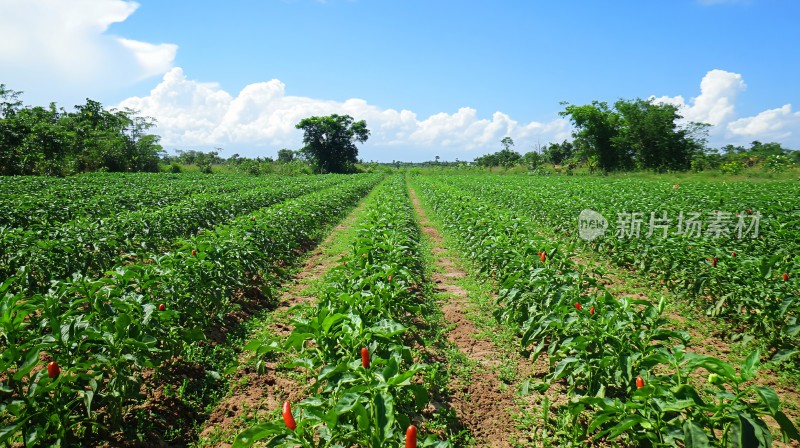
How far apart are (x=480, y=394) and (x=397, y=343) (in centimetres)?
104

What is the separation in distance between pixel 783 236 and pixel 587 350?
19.4 feet

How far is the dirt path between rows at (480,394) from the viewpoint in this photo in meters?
3.08

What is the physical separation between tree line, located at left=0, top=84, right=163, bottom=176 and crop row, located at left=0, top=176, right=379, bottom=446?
102 ft

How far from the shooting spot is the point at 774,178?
81.4ft

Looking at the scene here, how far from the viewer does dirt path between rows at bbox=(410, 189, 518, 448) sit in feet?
10.1

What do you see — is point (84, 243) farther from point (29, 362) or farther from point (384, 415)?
point (384, 415)

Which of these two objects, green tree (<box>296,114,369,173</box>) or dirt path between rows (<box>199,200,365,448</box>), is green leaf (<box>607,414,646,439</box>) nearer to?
dirt path between rows (<box>199,200,365,448</box>)

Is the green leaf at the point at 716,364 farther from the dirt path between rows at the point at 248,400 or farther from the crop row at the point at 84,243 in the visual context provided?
the crop row at the point at 84,243

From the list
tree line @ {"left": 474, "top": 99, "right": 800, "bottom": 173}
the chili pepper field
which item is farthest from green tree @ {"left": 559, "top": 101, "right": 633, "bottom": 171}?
the chili pepper field

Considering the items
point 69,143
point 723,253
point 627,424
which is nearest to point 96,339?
point 627,424

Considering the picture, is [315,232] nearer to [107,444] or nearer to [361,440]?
[107,444]

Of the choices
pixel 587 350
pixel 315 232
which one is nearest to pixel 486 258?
pixel 587 350

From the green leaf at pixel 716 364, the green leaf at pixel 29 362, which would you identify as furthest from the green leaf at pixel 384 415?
the green leaf at pixel 29 362

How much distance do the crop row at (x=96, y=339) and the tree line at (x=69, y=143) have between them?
31.2 meters
